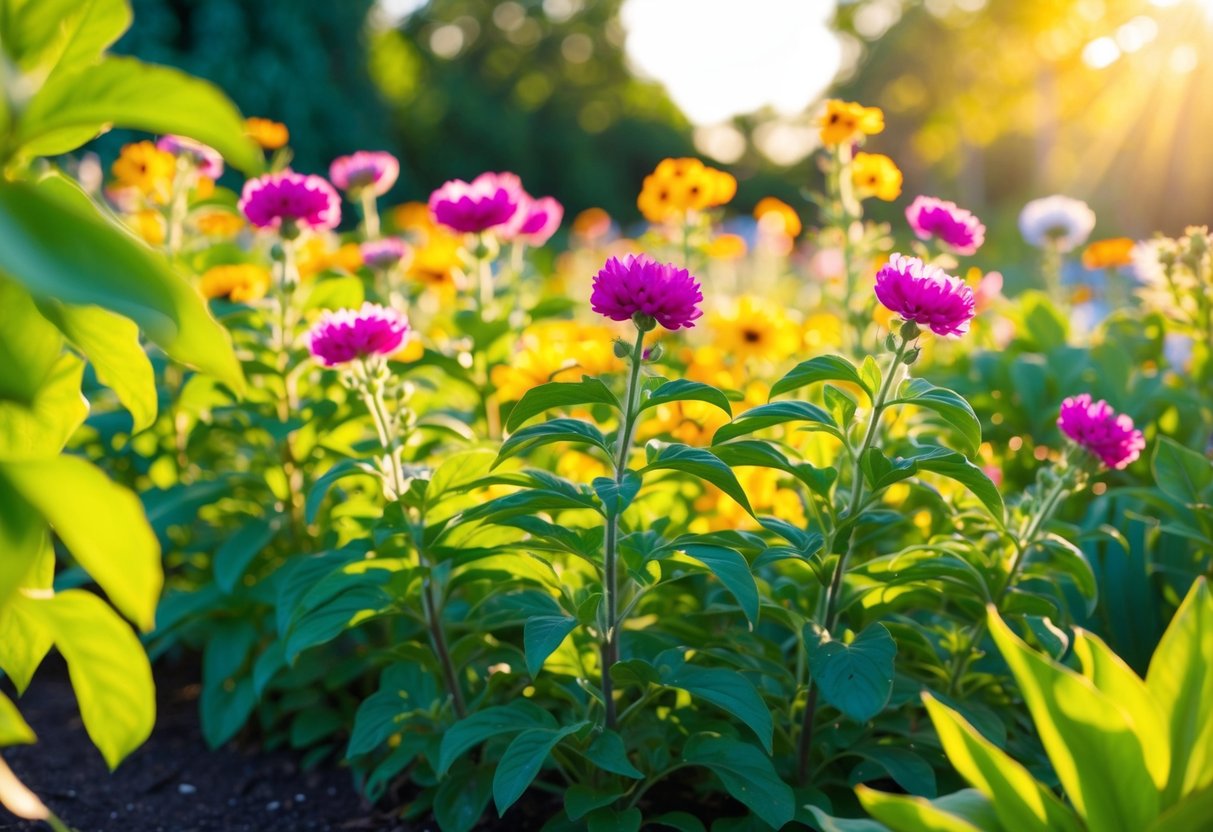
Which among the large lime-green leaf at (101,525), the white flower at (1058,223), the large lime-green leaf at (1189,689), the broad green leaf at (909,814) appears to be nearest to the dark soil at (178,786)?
the broad green leaf at (909,814)

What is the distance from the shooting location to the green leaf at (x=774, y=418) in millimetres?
1528

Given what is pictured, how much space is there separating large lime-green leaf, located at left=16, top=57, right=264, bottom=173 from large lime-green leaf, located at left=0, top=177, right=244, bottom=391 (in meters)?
0.13

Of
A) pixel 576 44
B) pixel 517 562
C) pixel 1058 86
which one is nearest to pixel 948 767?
pixel 517 562

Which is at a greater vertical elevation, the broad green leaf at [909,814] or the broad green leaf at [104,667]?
the broad green leaf at [104,667]

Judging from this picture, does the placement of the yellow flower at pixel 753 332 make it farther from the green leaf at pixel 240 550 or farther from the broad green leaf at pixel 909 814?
the broad green leaf at pixel 909 814

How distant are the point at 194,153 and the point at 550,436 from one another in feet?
5.53

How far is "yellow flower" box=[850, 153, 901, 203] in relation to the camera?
8.12 feet

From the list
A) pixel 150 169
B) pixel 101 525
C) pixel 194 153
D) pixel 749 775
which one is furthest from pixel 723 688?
pixel 150 169

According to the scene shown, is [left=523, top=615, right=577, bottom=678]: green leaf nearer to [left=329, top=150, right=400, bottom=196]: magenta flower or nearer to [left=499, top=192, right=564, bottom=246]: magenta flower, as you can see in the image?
[left=499, top=192, right=564, bottom=246]: magenta flower

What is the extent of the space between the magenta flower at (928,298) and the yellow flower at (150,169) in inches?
76.7

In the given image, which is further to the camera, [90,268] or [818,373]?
[818,373]

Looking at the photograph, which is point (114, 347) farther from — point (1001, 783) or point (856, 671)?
point (1001, 783)

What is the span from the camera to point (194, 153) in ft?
9.00

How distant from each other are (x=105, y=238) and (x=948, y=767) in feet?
5.05
